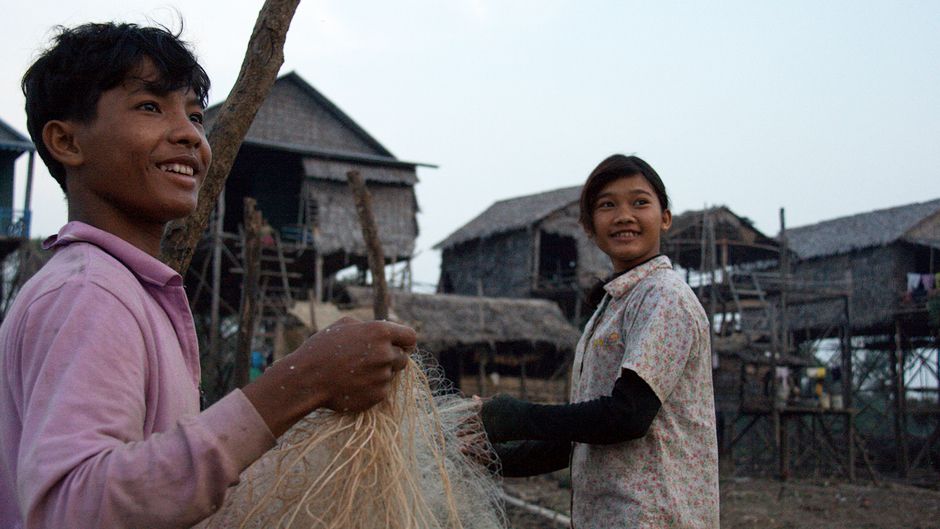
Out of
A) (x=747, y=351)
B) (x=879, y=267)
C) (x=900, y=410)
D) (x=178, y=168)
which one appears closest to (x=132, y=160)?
(x=178, y=168)

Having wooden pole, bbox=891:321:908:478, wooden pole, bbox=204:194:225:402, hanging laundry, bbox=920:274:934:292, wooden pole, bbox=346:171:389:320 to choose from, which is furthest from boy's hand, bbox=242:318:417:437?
hanging laundry, bbox=920:274:934:292

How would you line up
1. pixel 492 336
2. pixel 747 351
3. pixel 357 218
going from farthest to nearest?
pixel 357 218
pixel 747 351
pixel 492 336

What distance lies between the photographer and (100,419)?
98 centimetres

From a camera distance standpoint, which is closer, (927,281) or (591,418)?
(591,418)

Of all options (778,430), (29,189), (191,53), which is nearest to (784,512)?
(778,430)

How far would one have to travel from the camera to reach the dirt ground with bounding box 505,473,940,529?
885cm

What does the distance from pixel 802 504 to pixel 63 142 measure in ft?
38.0

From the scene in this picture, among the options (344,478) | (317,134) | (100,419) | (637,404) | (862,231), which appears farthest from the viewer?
(862,231)

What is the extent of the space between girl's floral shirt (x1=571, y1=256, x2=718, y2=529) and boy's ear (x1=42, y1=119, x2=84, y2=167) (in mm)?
1244

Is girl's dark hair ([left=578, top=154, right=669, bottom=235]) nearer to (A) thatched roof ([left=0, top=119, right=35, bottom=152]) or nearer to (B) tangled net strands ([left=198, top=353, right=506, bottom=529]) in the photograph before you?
(B) tangled net strands ([left=198, top=353, right=506, bottom=529])

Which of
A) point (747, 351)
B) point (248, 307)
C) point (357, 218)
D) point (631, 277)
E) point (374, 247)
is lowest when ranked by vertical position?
point (747, 351)

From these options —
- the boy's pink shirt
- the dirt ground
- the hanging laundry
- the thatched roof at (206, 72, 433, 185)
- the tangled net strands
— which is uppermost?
the thatched roof at (206, 72, 433, 185)

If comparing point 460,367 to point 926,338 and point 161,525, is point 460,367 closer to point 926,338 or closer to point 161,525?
point 926,338

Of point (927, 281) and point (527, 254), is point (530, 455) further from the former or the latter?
point (527, 254)
